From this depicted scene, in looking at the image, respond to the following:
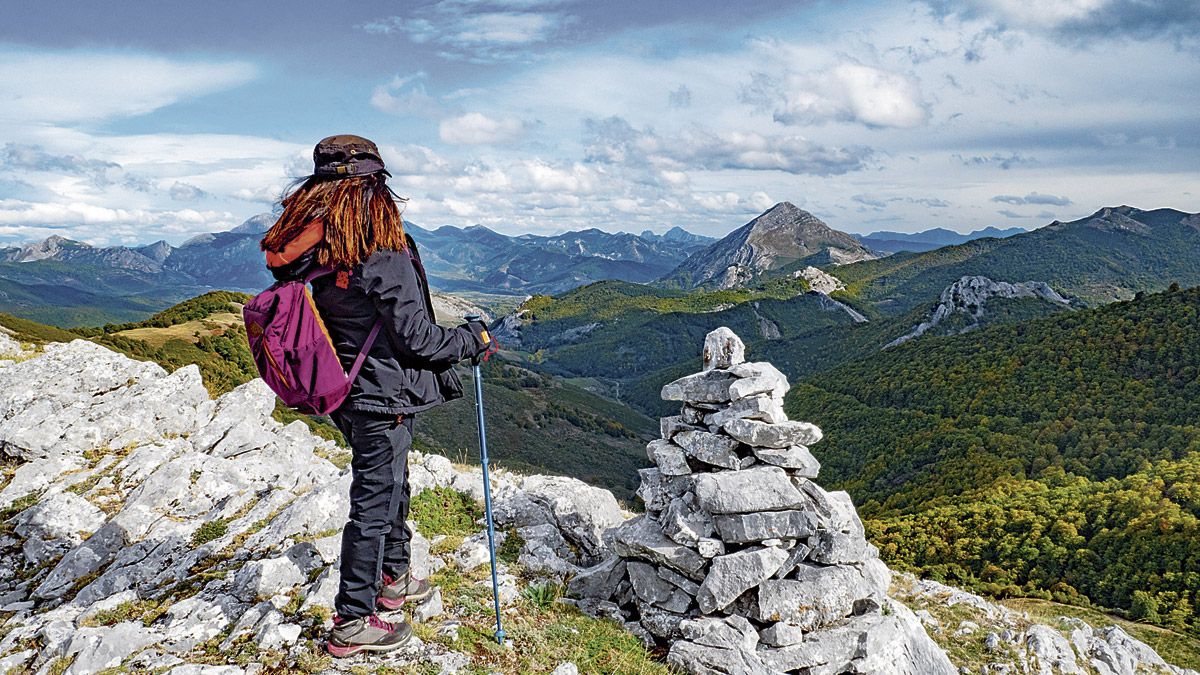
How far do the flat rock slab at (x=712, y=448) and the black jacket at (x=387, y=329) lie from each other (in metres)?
4.52

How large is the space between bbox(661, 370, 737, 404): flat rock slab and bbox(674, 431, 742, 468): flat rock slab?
20.8 inches

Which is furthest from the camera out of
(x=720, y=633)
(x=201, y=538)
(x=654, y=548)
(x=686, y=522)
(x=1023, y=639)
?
(x=1023, y=639)

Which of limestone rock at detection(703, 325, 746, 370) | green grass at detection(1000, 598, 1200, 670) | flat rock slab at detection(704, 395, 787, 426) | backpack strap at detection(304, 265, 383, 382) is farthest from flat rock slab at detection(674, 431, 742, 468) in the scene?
green grass at detection(1000, 598, 1200, 670)

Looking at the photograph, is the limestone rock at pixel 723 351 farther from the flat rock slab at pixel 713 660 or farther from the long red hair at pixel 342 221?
the long red hair at pixel 342 221

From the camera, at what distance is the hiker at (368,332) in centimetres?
556

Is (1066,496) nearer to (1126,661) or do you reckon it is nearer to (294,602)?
(1126,661)

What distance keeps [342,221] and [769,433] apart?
20.4 ft

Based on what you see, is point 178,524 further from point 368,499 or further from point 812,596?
point 812,596

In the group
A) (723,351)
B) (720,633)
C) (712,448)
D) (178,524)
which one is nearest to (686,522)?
(712,448)

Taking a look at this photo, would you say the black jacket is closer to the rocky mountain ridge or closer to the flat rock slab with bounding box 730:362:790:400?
the rocky mountain ridge

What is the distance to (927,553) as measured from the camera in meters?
40.9

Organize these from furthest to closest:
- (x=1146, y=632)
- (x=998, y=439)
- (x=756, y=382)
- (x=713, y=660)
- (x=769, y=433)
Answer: (x=998, y=439), (x=1146, y=632), (x=756, y=382), (x=769, y=433), (x=713, y=660)

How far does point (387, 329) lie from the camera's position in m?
5.74

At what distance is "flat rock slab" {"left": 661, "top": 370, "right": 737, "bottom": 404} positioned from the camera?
9.51 meters
